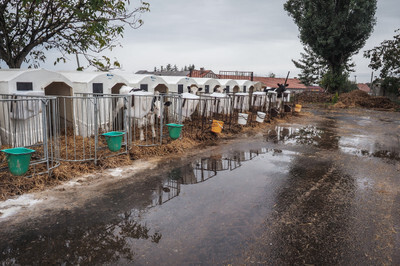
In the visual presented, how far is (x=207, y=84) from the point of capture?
61.2ft

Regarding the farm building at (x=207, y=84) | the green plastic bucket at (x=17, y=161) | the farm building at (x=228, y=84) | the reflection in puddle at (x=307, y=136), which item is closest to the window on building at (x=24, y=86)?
the green plastic bucket at (x=17, y=161)

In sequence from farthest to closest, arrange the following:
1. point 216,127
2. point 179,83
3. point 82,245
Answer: point 179,83, point 216,127, point 82,245

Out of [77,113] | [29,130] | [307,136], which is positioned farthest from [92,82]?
[307,136]

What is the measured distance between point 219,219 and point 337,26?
33882mm

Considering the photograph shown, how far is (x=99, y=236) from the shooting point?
4004mm

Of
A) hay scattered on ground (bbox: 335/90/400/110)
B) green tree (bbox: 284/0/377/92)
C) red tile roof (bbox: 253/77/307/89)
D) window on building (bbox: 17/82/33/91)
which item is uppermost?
green tree (bbox: 284/0/377/92)

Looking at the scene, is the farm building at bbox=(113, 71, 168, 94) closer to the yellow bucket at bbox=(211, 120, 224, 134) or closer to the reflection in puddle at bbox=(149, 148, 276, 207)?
the yellow bucket at bbox=(211, 120, 224, 134)

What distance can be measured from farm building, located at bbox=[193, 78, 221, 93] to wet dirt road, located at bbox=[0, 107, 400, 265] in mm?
10713

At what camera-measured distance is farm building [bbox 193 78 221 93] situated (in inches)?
706

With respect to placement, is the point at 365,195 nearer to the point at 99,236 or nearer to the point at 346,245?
the point at 346,245

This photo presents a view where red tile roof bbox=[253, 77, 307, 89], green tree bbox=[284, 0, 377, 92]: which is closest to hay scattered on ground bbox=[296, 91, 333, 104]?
green tree bbox=[284, 0, 377, 92]

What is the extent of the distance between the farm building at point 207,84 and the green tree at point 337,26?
19351 mm

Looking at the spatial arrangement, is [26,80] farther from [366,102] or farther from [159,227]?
[366,102]

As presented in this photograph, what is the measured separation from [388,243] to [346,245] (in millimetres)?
615
